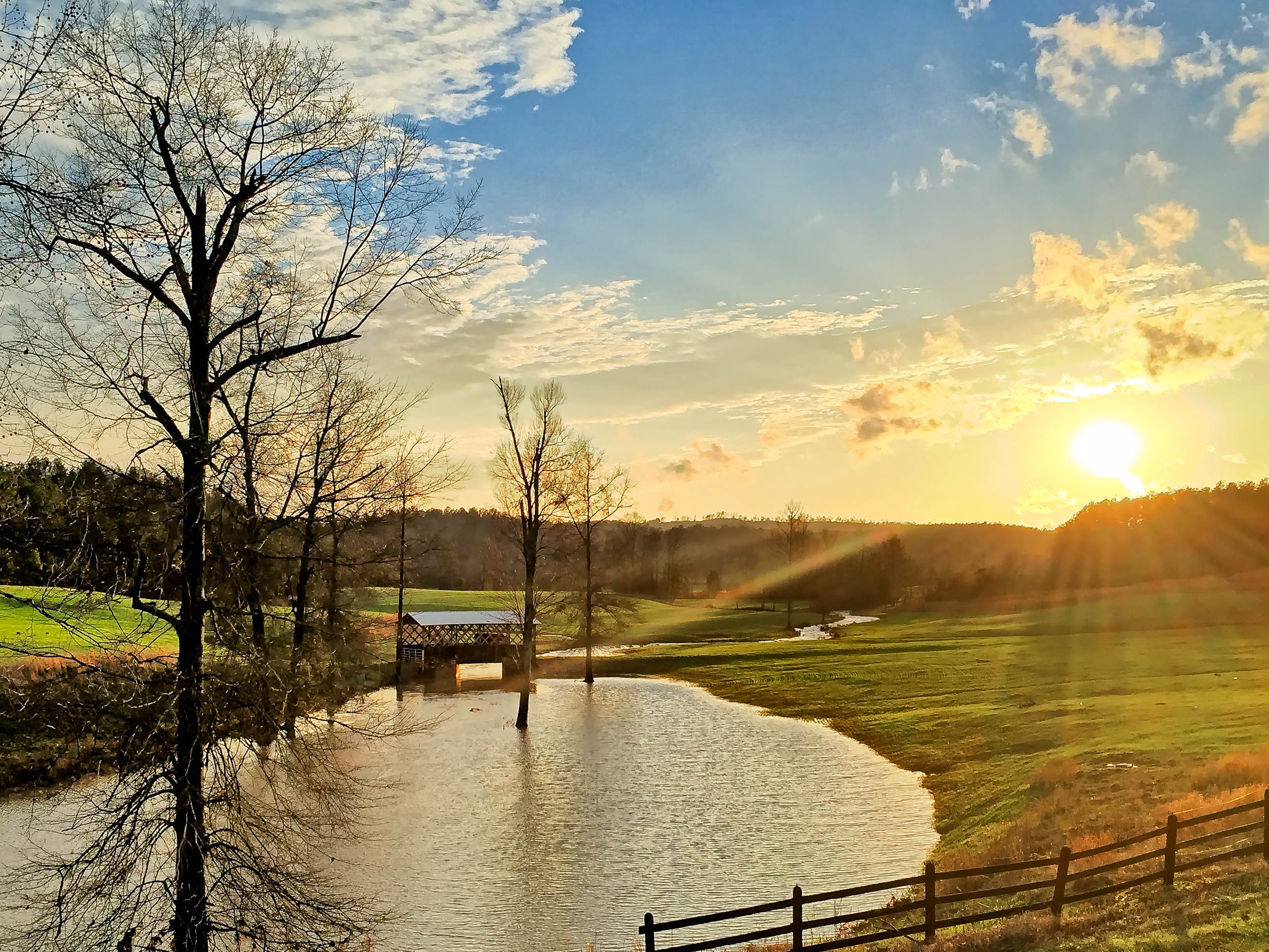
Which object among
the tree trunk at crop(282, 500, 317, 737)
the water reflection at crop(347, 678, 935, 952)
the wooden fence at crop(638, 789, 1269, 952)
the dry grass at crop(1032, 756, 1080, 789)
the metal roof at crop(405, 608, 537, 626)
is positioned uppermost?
the tree trunk at crop(282, 500, 317, 737)

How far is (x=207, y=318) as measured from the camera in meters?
12.1

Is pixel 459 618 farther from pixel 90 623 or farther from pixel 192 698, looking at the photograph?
pixel 90 623

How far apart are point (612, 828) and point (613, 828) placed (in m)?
0.07

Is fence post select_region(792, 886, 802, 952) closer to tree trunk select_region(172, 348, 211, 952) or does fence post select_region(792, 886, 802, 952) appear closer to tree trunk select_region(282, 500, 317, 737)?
tree trunk select_region(282, 500, 317, 737)

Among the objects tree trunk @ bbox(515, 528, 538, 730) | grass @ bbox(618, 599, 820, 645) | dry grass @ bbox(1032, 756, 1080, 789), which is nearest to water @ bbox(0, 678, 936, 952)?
tree trunk @ bbox(515, 528, 538, 730)

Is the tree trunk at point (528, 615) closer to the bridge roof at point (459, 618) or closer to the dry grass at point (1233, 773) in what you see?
the bridge roof at point (459, 618)

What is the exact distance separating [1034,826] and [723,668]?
43.8 m

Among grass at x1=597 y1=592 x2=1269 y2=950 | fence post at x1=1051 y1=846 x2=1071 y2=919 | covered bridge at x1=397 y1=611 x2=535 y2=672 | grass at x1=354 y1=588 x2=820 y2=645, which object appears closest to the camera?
fence post at x1=1051 y1=846 x2=1071 y2=919

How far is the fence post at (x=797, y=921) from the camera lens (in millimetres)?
14766

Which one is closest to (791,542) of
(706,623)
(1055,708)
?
(706,623)

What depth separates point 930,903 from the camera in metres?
15.6

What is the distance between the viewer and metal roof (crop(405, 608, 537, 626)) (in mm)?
65938

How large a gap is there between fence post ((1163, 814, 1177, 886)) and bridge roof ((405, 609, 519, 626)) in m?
49.2

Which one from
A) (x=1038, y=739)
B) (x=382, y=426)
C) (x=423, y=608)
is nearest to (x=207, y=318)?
(x=382, y=426)
